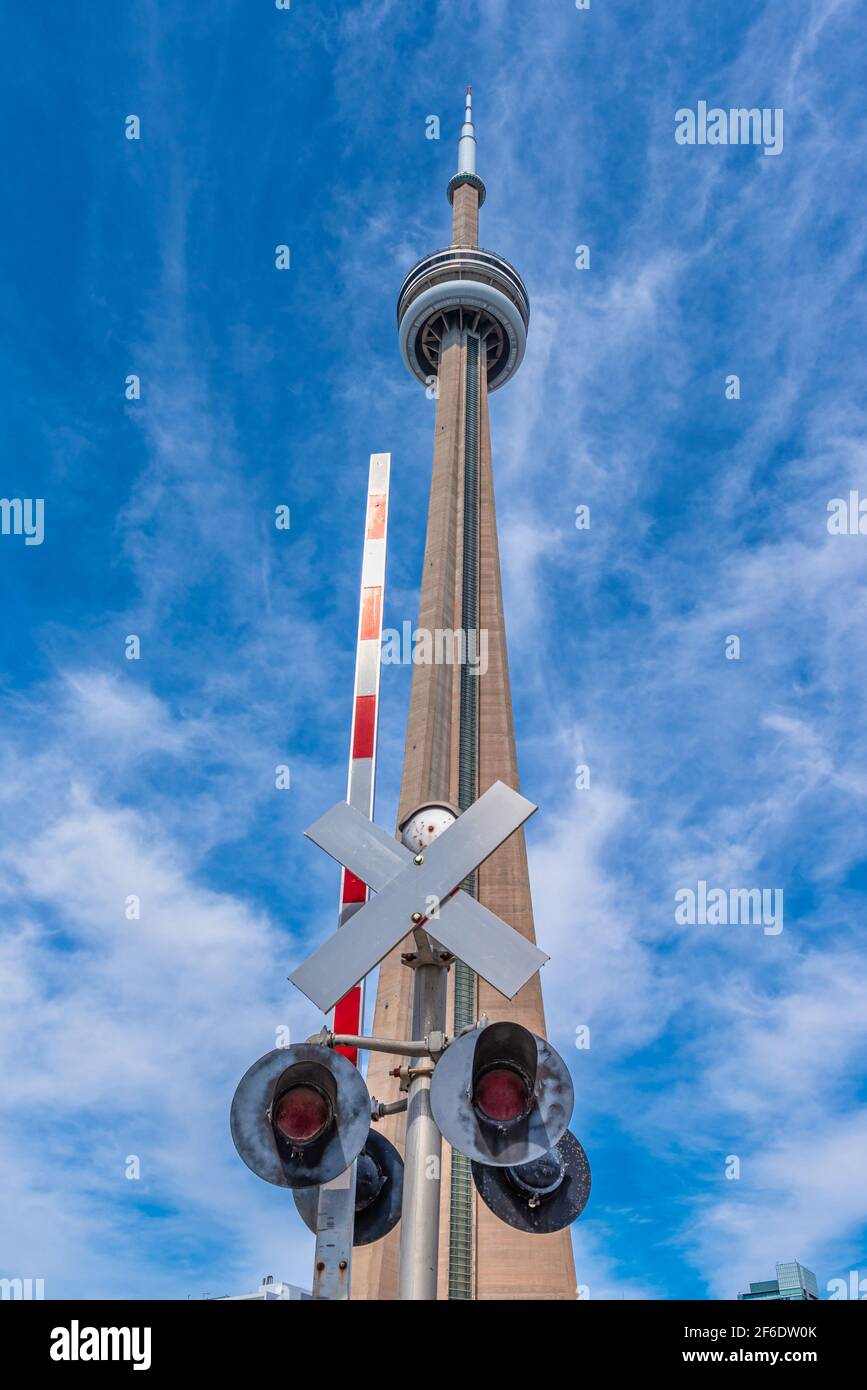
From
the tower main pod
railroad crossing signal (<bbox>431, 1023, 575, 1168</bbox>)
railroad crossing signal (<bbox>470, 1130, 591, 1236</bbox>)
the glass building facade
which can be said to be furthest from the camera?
the glass building facade

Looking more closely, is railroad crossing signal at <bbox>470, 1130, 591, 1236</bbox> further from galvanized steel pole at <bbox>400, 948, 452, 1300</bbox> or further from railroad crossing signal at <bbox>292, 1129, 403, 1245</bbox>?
railroad crossing signal at <bbox>292, 1129, 403, 1245</bbox>

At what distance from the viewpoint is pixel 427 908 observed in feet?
25.2

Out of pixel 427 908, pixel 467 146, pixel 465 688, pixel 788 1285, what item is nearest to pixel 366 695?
pixel 427 908

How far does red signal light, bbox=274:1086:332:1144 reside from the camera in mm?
7492

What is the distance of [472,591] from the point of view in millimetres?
52219

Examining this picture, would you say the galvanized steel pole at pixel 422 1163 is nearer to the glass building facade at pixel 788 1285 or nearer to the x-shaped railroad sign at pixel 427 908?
the x-shaped railroad sign at pixel 427 908

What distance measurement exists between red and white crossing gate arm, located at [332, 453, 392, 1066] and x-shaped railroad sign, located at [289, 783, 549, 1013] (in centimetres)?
40

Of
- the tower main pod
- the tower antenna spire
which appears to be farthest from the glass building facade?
the tower antenna spire

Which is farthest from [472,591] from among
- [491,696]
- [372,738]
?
[372,738]

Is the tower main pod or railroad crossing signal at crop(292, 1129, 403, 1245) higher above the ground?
the tower main pod
